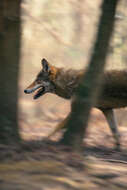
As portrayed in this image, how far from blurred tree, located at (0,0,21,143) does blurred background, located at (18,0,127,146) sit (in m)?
4.38

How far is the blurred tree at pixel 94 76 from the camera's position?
15.0ft

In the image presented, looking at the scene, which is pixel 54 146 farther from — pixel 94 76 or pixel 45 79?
pixel 45 79

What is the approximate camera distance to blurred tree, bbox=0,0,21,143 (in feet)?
17.6

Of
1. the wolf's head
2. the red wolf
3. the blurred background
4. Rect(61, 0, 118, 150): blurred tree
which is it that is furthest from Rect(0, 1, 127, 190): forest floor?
the wolf's head

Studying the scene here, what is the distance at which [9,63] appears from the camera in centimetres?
554

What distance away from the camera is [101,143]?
25.1 feet

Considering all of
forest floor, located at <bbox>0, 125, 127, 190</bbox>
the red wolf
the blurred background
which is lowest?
forest floor, located at <bbox>0, 125, 127, 190</bbox>

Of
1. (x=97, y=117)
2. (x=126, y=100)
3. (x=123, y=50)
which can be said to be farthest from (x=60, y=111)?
(x=126, y=100)

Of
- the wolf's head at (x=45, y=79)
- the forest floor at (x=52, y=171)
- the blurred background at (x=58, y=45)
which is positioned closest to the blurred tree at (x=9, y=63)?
the forest floor at (x=52, y=171)

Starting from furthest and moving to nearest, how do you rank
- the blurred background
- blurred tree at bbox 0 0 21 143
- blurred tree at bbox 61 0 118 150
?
1. the blurred background
2. blurred tree at bbox 0 0 21 143
3. blurred tree at bbox 61 0 118 150

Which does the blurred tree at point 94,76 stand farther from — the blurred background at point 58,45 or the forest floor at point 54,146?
the blurred background at point 58,45

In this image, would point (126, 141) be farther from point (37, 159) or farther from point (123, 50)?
point (123, 50)

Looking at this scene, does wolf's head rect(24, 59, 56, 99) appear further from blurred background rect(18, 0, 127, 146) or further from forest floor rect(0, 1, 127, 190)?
blurred background rect(18, 0, 127, 146)

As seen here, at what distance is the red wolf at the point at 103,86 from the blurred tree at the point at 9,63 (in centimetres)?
142
